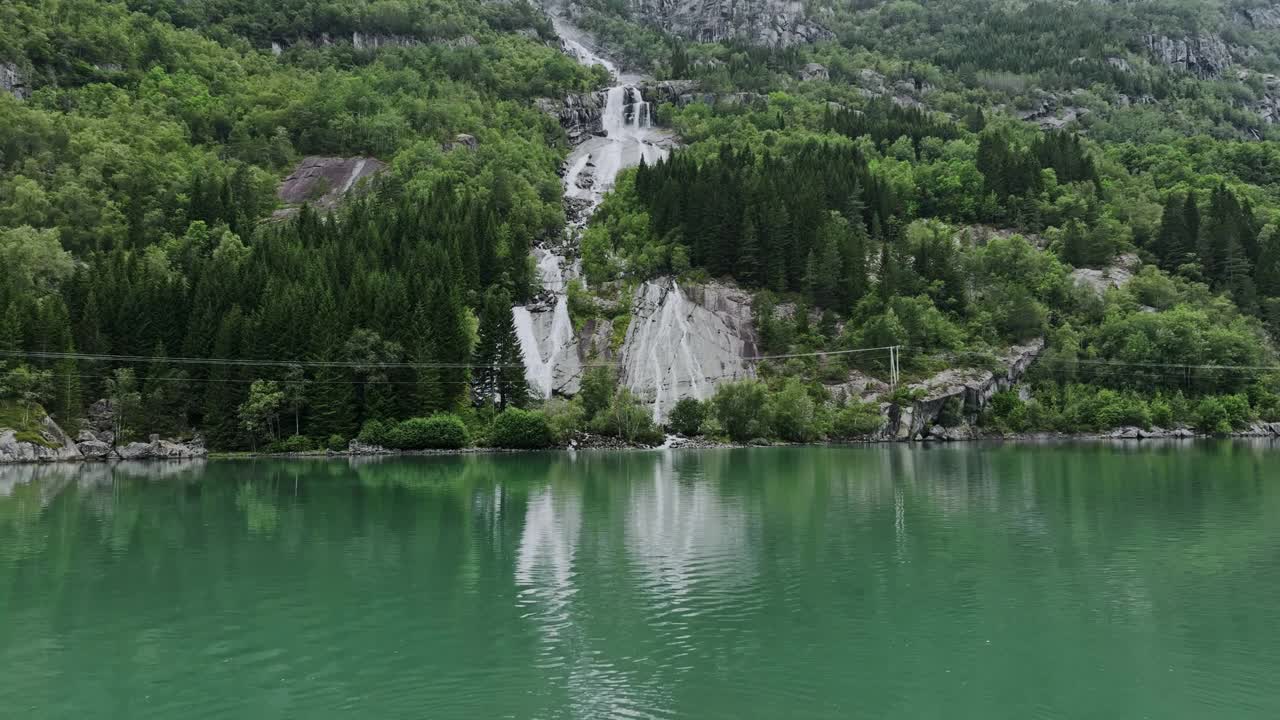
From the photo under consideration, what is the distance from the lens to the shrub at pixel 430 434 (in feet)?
263

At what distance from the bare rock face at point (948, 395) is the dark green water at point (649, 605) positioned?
161 ft

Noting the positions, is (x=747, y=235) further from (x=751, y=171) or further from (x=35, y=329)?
→ (x=35, y=329)

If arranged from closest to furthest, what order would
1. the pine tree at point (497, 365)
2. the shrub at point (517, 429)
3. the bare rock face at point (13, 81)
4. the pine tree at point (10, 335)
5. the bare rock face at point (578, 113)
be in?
the pine tree at point (10, 335) < the shrub at point (517, 429) < the pine tree at point (497, 365) < the bare rock face at point (13, 81) < the bare rock face at point (578, 113)

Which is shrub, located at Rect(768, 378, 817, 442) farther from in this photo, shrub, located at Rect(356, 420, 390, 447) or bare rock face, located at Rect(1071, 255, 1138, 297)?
bare rock face, located at Rect(1071, 255, 1138, 297)

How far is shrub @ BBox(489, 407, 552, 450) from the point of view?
83.9m

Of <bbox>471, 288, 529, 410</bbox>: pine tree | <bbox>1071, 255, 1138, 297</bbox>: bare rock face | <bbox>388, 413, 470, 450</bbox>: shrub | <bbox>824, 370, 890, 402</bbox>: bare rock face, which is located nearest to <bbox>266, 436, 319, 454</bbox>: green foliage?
<bbox>388, 413, 470, 450</bbox>: shrub

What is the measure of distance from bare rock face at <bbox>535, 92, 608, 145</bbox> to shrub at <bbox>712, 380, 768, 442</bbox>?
98074 millimetres

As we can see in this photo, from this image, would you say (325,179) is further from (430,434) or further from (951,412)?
(951,412)

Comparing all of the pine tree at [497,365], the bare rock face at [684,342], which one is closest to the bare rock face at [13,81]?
the pine tree at [497,365]

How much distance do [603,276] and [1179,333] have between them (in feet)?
219

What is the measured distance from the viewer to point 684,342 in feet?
331

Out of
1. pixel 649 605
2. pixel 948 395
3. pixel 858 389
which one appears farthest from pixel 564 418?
pixel 649 605

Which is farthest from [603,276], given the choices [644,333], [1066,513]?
[1066,513]

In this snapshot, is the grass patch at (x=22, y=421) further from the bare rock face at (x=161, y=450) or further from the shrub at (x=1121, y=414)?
the shrub at (x=1121, y=414)
